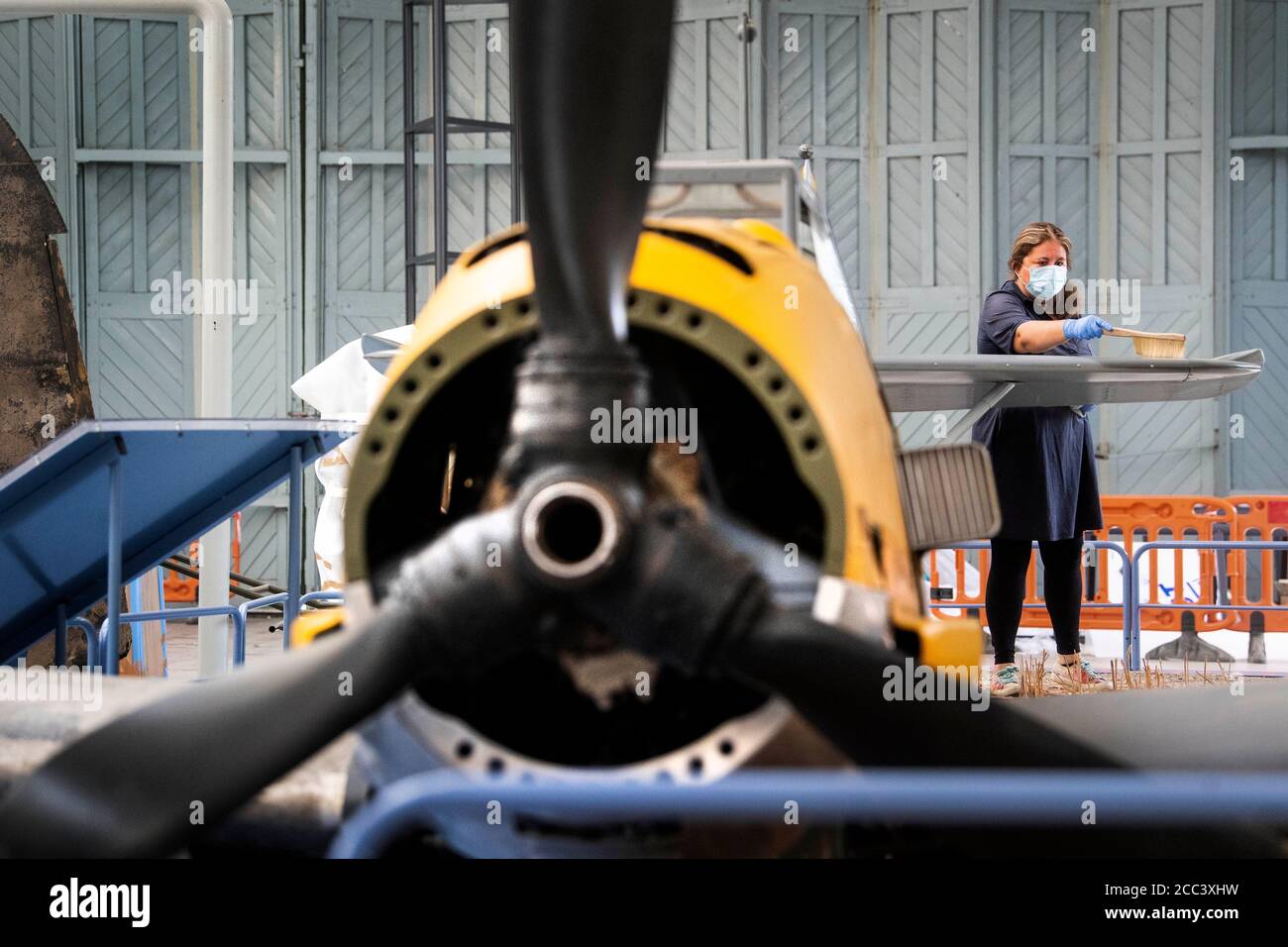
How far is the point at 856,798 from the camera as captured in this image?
1214 mm

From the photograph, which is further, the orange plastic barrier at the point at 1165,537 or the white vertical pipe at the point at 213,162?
the orange plastic barrier at the point at 1165,537

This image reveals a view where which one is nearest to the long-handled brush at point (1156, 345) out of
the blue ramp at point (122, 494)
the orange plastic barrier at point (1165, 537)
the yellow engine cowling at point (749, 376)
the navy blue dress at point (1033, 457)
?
the navy blue dress at point (1033, 457)

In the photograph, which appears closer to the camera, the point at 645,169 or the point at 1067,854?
the point at 645,169

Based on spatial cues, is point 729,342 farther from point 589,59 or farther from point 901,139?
point 901,139

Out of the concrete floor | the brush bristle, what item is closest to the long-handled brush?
the brush bristle

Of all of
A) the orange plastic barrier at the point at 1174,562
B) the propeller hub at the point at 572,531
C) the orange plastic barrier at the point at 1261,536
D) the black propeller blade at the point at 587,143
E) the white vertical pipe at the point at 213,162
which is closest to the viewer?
the black propeller blade at the point at 587,143

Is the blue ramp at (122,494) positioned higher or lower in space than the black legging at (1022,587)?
higher

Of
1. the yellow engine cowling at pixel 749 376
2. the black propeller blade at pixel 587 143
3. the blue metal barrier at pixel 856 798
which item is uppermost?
the black propeller blade at pixel 587 143

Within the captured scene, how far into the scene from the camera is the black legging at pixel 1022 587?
16.6 feet

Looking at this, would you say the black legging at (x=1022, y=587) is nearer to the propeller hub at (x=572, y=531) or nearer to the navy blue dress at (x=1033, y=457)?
the navy blue dress at (x=1033, y=457)

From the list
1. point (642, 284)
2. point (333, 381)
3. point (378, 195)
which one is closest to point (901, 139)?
point (378, 195)

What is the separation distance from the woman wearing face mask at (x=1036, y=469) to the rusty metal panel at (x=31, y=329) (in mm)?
4037
